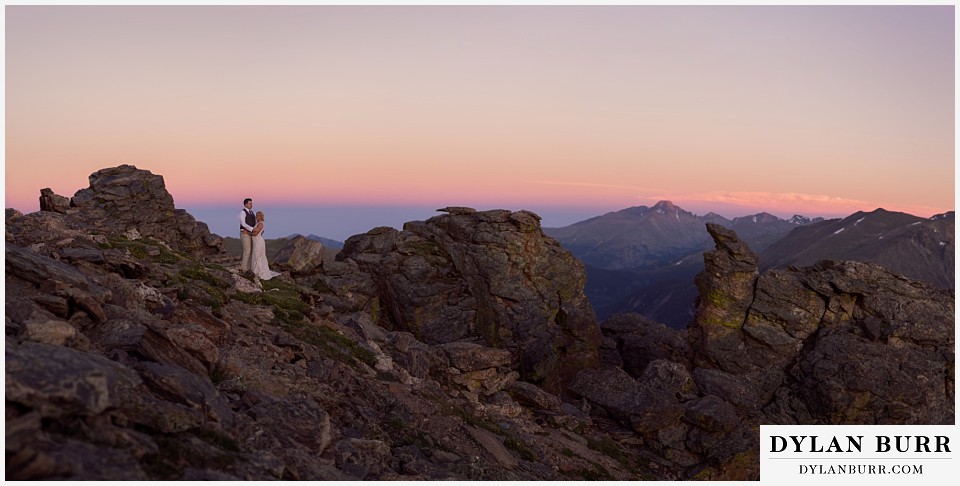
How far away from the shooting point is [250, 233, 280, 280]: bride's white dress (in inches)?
1647

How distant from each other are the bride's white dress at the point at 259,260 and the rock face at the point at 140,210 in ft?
61.7

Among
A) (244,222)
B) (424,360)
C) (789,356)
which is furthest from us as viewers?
(789,356)

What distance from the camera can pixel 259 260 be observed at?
43.0 meters

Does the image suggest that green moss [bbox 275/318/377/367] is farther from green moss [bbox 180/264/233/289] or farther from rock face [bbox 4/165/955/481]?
green moss [bbox 180/264/233/289]

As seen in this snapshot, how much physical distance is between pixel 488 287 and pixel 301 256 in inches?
834

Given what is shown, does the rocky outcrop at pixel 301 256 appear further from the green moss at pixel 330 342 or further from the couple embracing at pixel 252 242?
the green moss at pixel 330 342

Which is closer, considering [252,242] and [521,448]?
[521,448]

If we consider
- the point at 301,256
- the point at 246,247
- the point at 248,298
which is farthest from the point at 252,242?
the point at 301,256

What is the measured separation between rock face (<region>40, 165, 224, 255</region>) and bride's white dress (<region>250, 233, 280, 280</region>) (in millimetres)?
18799

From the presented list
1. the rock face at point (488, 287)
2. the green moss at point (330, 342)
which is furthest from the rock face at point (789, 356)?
the green moss at point (330, 342)

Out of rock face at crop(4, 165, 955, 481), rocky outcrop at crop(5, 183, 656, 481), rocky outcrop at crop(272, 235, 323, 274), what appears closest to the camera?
rocky outcrop at crop(5, 183, 656, 481)

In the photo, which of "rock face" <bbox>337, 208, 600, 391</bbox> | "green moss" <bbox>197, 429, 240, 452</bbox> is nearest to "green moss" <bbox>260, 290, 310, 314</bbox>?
"green moss" <bbox>197, 429, 240, 452</bbox>

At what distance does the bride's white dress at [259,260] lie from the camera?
1647 inches

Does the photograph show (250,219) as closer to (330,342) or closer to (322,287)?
(330,342)
